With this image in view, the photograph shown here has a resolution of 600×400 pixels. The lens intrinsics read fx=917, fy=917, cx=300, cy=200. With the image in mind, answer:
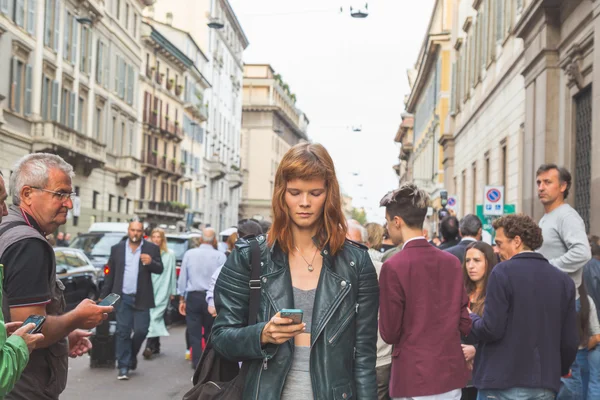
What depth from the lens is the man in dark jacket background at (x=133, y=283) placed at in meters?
12.0

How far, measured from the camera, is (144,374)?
39.3 ft

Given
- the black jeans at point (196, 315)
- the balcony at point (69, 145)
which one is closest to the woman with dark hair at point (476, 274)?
the black jeans at point (196, 315)

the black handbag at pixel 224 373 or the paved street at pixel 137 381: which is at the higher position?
the black handbag at pixel 224 373

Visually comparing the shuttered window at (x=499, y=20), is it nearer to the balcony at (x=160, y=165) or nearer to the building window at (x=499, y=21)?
the building window at (x=499, y=21)

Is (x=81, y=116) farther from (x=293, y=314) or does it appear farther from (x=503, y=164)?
(x=293, y=314)

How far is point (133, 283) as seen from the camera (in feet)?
40.1

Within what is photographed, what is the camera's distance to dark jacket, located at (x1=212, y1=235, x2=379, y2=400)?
3.69m

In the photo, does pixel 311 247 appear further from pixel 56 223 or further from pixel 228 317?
pixel 56 223

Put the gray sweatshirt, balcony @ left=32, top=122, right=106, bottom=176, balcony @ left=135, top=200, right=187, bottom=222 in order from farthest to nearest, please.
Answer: balcony @ left=135, top=200, right=187, bottom=222 < balcony @ left=32, top=122, right=106, bottom=176 < the gray sweatshirt

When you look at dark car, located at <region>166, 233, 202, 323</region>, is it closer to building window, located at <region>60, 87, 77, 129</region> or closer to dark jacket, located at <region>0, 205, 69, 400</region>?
dark jacket, located at <region>0, 205, 69, 400</region>

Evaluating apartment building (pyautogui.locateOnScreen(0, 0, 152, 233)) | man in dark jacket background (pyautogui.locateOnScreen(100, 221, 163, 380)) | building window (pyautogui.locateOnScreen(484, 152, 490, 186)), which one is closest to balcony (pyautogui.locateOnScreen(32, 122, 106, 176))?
apartment building (pyautogui.locateOnScreen(0, 0, 152, 233))

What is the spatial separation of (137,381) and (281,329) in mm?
8275

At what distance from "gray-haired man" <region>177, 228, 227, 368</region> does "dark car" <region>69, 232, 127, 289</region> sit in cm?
919

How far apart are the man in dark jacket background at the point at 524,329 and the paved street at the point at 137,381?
5457 mm
